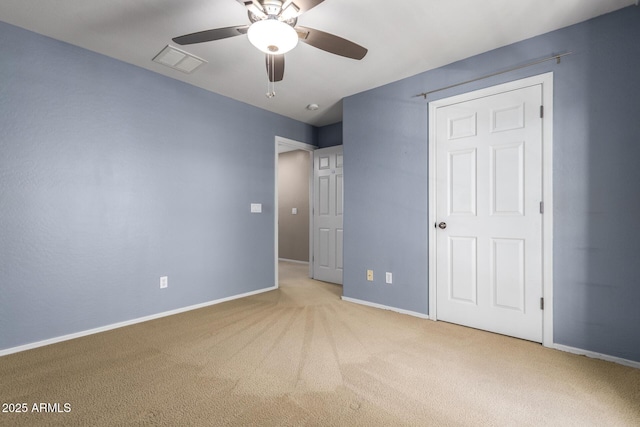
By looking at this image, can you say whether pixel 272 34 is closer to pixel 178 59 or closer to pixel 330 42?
pixel 330 42

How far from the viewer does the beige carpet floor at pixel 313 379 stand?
162 centimetres

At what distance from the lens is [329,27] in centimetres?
241

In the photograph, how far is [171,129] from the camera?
330 centimetres

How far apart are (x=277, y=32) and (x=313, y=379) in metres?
2.05

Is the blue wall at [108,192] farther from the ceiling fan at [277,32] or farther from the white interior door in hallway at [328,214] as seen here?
the ceiling fan at [277,32]

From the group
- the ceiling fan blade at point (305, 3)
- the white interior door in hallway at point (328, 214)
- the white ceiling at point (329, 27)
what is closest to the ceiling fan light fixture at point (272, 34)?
the ceiling fan blade at point (305, 3)

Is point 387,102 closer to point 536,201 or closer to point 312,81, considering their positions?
point 312,81

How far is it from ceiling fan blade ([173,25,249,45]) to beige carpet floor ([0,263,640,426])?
2.13 metres

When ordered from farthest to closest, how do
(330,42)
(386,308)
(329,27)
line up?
(386,308) < (329,27) < (330,42)

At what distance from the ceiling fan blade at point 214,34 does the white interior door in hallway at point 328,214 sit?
9.32ft

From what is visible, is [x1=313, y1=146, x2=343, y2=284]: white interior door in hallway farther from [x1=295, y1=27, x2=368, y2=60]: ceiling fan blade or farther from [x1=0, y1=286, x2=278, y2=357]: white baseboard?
[x1=295, y1=27, x2=368, y2=60]: ceiling fan blade

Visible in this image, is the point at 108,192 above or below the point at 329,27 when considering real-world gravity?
below

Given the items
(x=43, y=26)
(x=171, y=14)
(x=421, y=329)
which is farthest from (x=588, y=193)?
(x=43, y=26)

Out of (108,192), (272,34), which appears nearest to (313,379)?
(272,34)
